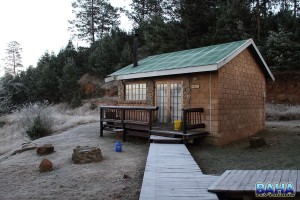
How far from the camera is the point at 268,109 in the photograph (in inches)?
731

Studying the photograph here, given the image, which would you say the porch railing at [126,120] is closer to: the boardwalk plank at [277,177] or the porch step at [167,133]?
the porch step at [167,133]

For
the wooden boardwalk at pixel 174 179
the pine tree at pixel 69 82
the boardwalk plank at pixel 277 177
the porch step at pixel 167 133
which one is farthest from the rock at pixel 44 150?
the pine tree at pixel 69 82

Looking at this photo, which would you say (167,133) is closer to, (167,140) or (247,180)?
(167,140)

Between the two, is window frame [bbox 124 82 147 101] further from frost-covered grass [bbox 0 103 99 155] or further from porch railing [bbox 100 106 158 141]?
frost-covered grass [bbox 0 103 99 155]

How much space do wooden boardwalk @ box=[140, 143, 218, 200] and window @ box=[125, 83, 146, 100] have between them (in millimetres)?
5258

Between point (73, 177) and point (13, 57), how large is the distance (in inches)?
1957

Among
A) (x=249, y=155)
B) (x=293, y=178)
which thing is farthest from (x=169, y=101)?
(x=293, y=178)

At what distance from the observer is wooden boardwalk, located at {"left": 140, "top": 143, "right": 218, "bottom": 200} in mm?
4043

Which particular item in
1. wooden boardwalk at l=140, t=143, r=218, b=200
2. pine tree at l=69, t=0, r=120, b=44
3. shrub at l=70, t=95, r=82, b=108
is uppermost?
pine tree at l=69, t=0, r=120, b=44

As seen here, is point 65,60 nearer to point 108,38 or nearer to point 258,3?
point 108,38

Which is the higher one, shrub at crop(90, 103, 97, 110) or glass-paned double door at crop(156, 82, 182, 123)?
glass-paned double door at crop(156, 82, 182, 123)

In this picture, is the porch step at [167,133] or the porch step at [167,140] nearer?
the porch step at [167,140]

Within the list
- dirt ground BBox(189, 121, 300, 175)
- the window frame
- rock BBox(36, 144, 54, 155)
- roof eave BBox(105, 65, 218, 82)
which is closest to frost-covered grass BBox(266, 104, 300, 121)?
dirt ground BBox(189, 121, 300, 175)

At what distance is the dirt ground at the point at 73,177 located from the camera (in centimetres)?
511
